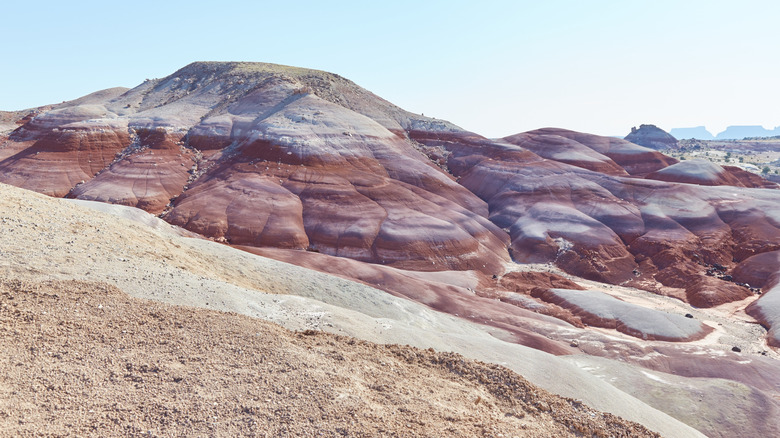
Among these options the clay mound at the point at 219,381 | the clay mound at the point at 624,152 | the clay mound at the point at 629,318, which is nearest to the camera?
the clay mound at the point at 219,381

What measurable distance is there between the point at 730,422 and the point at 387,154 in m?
49.8

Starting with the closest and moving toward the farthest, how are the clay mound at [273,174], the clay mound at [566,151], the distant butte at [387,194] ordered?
1. the distant butte at [387,194]
2. the clay mound at [273,174]
3. the clay mound at [566,151]

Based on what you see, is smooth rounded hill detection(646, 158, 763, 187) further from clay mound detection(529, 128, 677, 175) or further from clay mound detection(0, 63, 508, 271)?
clay mound detection(0, 63, 508, 271)

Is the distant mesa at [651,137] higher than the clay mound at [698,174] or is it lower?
higher

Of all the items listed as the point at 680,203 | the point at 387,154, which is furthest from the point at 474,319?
the point at 680,203

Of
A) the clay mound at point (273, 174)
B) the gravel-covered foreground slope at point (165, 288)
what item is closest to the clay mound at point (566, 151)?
the clay mound at point (273, 174)

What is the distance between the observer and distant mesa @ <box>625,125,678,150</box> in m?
152

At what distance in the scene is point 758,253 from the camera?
168 ft

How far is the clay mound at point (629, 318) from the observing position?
1324 inches

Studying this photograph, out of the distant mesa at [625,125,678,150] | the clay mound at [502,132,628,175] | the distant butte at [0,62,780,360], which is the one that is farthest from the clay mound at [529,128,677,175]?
the distant mesa at [625,125,678,150]

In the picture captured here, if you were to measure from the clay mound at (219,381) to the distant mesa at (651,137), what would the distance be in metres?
163

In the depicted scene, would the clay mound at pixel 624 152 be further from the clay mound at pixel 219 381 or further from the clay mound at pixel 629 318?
the clay mound at pixel 219 381

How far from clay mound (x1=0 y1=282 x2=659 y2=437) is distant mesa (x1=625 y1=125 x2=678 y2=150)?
163 metres

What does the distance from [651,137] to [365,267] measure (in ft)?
493
